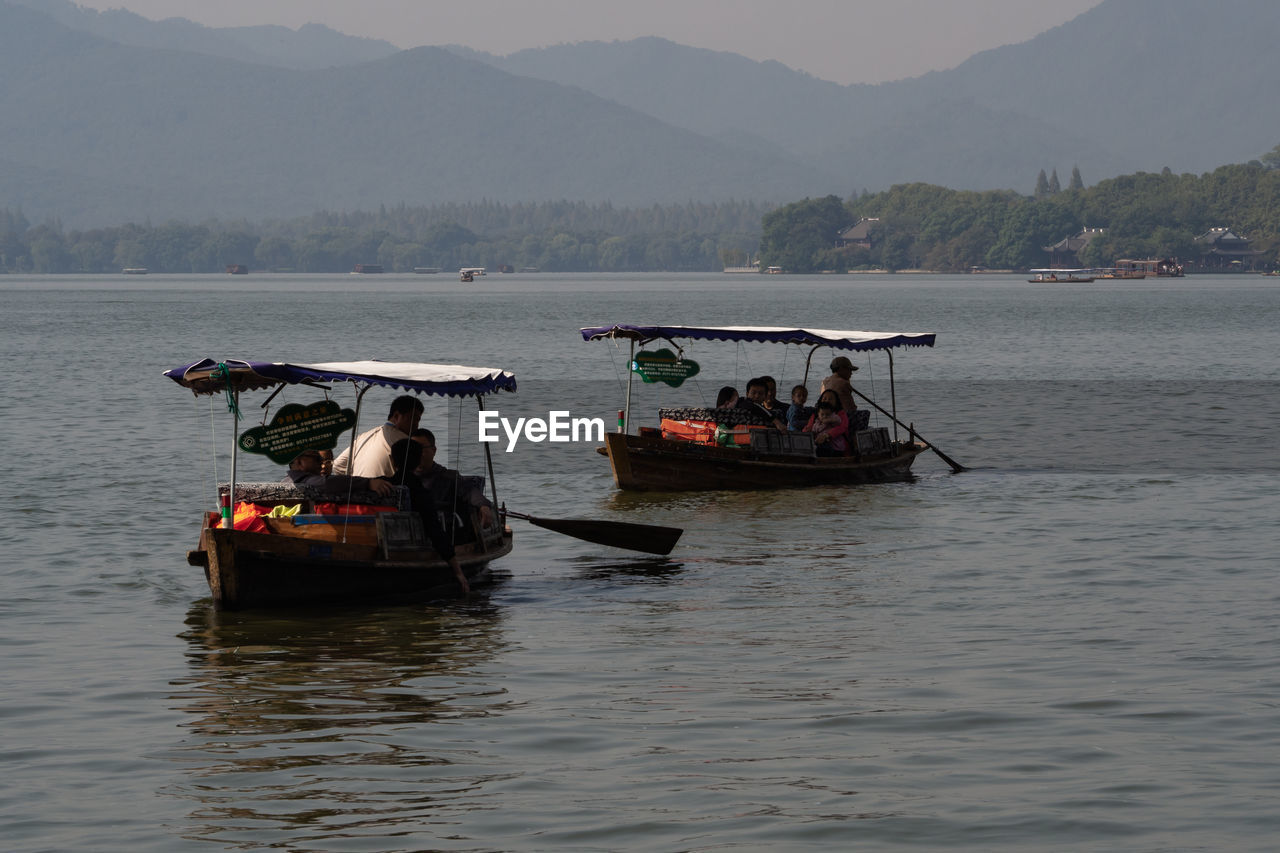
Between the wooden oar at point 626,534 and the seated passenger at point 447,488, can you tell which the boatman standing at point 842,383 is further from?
the seated passenger at point 447,488

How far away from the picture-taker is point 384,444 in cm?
1764

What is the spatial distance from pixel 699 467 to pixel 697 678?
13211 mm

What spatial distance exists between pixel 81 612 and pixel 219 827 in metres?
7.83

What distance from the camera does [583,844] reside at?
9.98 meters

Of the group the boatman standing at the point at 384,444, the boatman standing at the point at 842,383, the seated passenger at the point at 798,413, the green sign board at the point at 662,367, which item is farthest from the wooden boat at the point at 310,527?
the boatman standing at the point at 842,383

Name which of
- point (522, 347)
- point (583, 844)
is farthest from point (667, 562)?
point (522, 347)

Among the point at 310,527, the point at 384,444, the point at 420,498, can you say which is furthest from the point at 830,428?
the point at 310,527

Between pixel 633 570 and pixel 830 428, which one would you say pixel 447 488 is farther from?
pixel 830 428

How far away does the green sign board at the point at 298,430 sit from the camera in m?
16.4

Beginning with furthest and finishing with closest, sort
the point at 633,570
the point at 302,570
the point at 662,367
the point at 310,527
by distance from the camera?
the point at 662,367 < the point at 633,570 < the point at 310,527 < the point at 302,570

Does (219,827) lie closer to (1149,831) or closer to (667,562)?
(1149,831)

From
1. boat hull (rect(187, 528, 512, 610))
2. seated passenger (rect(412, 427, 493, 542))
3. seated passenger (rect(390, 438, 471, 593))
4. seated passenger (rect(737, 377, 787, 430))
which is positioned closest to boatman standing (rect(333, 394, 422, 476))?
seated passenger (rect(390, 438, 471, 593))

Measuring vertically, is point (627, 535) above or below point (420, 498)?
below

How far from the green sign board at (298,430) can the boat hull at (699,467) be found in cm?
1073
